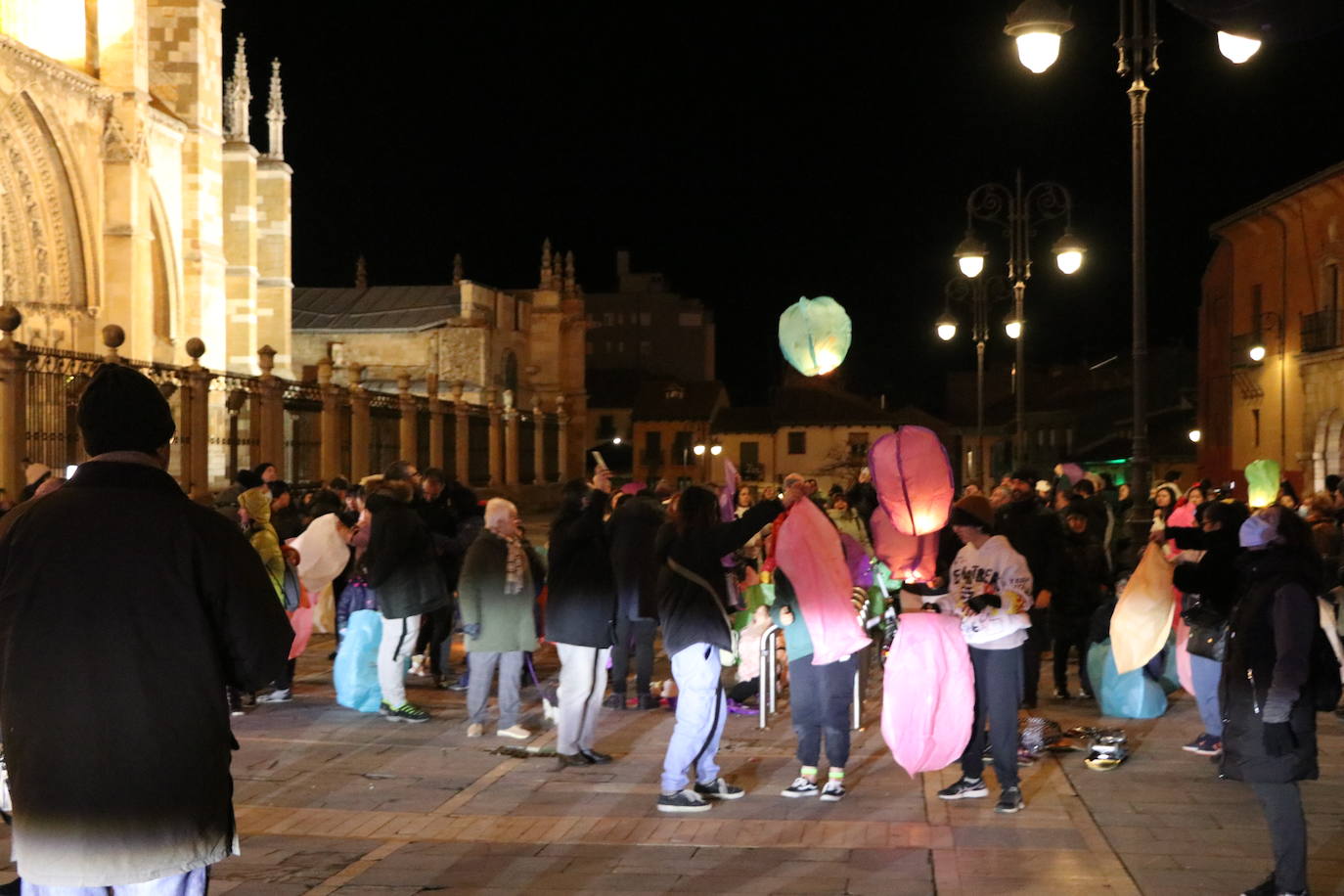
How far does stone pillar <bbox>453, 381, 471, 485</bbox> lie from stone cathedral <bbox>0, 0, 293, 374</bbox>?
6.28 m

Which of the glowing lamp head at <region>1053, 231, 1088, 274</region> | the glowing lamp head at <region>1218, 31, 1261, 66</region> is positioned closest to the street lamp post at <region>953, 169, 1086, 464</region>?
the glowing lamp head at <region>1053, 231, 1088, 274</region>

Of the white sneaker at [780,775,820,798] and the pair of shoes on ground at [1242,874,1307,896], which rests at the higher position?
the pair of shoes on ground at [1242,874,1307,896]

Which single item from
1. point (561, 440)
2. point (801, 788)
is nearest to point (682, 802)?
point (801, 788)

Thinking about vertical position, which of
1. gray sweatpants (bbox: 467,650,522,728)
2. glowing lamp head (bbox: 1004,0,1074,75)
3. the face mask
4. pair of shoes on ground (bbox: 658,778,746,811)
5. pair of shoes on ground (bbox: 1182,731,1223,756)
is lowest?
pair of shoes on ground (bbox: 1182,731,1223,756)

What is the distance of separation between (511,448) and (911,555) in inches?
1274

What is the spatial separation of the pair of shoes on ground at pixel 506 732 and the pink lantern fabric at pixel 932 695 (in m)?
3.03

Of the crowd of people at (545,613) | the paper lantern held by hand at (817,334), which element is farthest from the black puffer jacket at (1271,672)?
the paper lantern held by hand at (817,334)

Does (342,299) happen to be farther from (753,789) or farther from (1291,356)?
(753,789)

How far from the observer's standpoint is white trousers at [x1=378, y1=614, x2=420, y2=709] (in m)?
11.5

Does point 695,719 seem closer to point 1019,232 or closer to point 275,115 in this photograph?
point 1019,232

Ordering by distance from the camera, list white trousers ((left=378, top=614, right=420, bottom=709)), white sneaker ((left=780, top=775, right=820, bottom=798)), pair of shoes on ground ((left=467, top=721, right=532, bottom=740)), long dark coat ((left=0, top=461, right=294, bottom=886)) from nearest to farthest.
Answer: long dark coat ((left=0, top=461, right=294, bottom=886)) < white sneaker ((left=780, top=775, right=820, bottom=798)) < pair of shoes on ground ((left=467, top=721, right=532, bottom=740)) < white trousers ((left=378, top=614, right=420, bottom=709))

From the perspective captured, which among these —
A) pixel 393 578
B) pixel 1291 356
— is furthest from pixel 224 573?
pixel 1291 356

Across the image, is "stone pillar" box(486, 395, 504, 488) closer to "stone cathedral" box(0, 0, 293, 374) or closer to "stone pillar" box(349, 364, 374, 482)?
"stone cathedral" box(0, 0, 293, 374)

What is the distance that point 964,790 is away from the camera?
8820 mm
